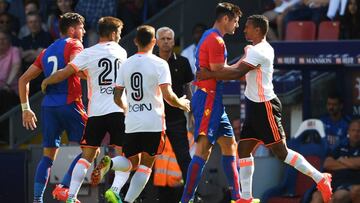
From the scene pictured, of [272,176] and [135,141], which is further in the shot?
[272,176]

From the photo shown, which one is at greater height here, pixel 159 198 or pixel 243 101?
pixel 243 101

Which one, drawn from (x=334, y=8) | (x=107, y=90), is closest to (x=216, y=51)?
(x=107, y=90)

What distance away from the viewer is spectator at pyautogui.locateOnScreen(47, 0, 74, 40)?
18.5 metres

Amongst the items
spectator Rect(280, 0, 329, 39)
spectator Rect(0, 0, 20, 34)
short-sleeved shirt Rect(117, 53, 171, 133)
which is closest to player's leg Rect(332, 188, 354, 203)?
short-sleeved shirt Rect(117, 53, 171, 133)

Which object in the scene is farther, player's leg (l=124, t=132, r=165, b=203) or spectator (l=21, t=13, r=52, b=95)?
spectator (l=21, t=13, r=52, b=95)

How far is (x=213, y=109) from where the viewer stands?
13133 millimetres

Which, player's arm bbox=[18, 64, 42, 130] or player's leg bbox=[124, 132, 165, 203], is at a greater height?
player's arm bbox=[18, 64, 42, 130]

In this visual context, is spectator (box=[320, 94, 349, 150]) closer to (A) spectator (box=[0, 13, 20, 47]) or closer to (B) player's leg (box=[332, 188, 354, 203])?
(B) player's leg (box=[332, 188, 354, 203])

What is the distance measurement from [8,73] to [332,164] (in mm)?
5924

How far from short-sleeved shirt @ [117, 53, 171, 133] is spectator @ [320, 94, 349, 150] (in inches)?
150

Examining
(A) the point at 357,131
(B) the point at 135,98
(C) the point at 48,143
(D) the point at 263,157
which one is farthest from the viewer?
(D) the point at 263,157

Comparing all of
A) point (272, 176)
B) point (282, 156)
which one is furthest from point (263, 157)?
point (282, 156)

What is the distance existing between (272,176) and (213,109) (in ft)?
9.41

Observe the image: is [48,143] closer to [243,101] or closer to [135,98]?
[135,98]
